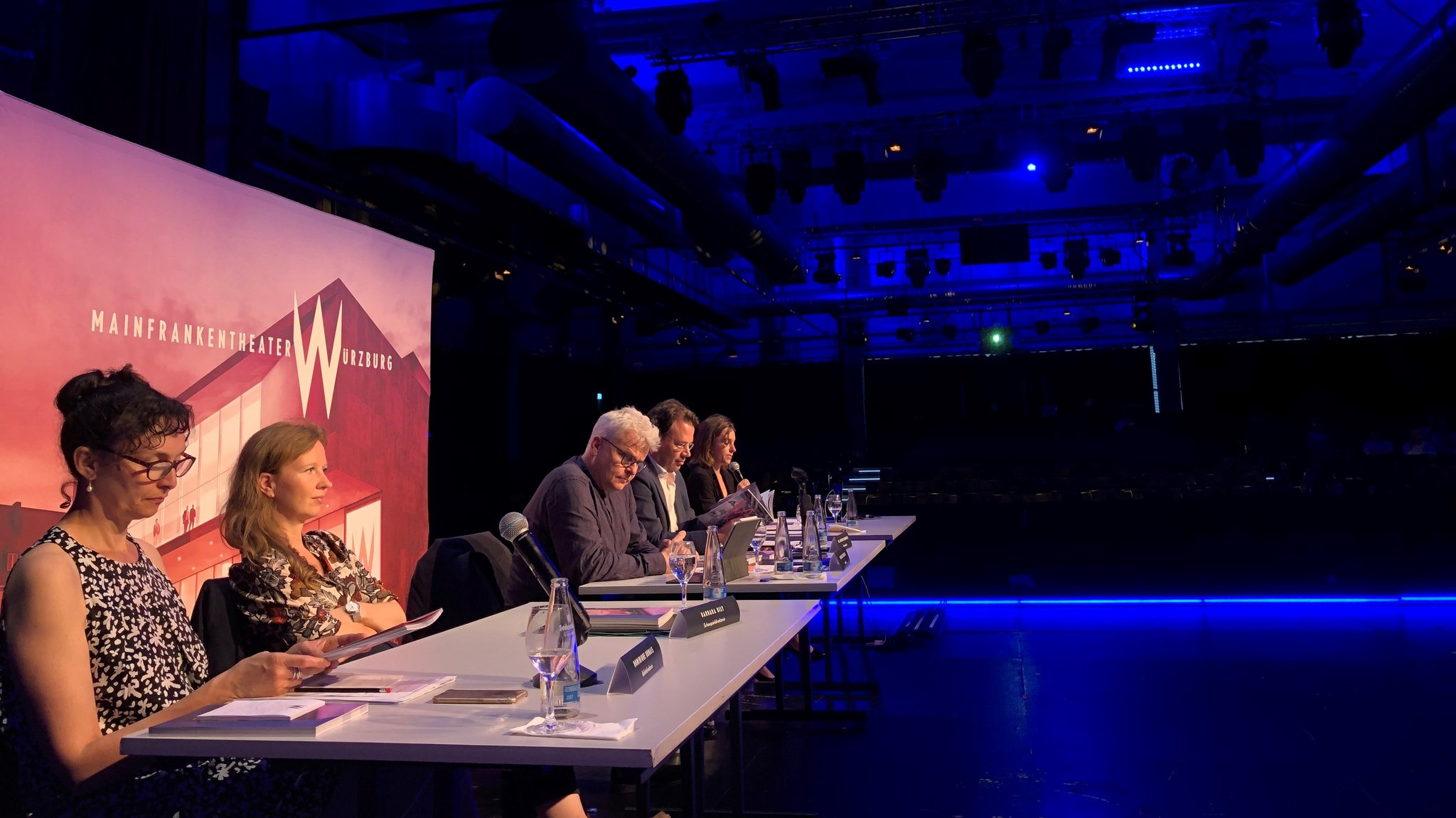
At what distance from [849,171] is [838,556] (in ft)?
18.4

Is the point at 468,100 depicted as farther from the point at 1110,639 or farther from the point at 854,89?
the point at 1110,639

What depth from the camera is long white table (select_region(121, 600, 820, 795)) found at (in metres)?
1.36

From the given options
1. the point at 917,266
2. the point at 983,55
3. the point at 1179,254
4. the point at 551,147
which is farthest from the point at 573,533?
the point at 917,266

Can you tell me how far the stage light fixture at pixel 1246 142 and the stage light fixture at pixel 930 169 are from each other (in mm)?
2273

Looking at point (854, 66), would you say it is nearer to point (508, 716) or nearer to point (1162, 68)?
point (1162, 68)

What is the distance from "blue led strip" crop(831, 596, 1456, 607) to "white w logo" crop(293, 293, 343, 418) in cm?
456

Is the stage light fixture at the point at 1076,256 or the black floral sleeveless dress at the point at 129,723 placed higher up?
the stage light fixture at the point at 1076,256

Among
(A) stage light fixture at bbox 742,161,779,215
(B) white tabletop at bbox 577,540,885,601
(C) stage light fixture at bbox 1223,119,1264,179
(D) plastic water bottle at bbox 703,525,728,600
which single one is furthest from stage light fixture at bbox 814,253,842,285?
(D) plastic water bottle at bbox 703,525,728,600

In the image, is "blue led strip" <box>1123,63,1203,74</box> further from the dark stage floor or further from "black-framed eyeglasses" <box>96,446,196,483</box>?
"black-framed eyeglasses" <box>96,446,196,483</box>

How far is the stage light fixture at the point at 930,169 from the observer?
8.49m

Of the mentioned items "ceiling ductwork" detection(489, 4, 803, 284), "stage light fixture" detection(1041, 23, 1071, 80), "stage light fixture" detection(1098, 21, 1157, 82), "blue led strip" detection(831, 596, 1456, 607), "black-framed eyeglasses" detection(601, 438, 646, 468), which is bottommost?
"blue led strip" detection(831, 596, 1456, 607)

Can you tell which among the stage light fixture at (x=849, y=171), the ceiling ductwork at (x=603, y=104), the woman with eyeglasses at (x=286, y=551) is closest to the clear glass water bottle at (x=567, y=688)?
the woman with eyeglasses at (x=286, y=551)

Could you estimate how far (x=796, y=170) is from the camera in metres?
8.90

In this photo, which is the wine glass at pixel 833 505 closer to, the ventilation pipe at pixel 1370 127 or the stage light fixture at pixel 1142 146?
the ventilation pipe at pixel 1370 127
